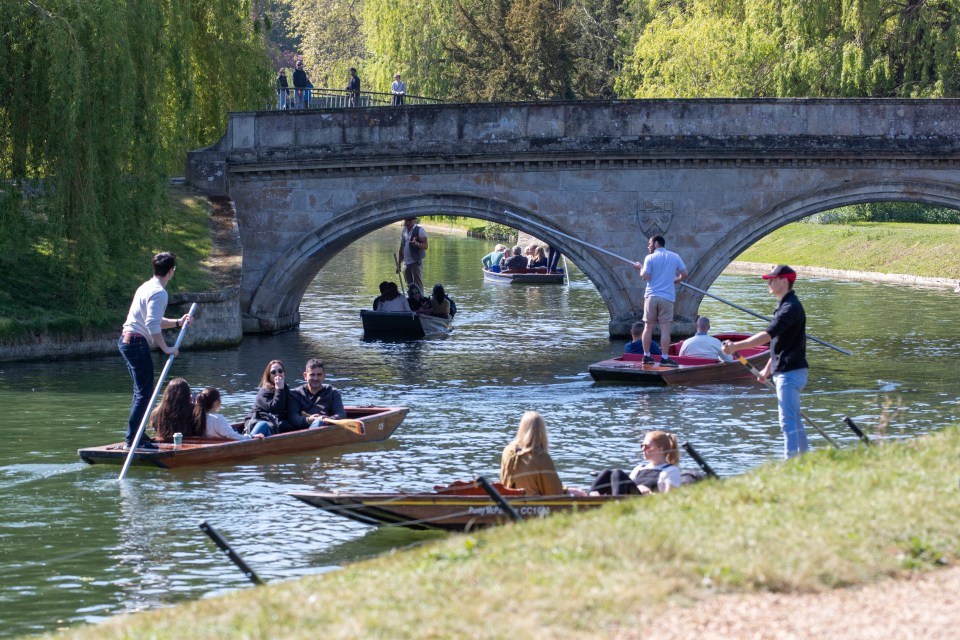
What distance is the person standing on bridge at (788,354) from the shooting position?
9844 millimetres

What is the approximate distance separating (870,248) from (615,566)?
29792 millimetres

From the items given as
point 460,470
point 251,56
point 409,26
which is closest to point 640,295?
point 251,56

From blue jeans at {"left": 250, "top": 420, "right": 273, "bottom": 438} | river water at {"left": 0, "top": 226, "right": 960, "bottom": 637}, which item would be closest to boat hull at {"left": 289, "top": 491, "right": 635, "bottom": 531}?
river water at {"left": 0, "top": 226, "right": 960, "bottom": 637}

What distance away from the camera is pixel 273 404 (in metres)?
13.1

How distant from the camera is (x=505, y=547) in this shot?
276 inches

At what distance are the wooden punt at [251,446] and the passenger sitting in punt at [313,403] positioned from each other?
0.19m

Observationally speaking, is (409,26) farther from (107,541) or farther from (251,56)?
(107,541)

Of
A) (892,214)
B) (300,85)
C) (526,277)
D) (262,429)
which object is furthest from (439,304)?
(892,214)

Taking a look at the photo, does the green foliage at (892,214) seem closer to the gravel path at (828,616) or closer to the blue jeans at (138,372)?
the blue jeans at (138,372)

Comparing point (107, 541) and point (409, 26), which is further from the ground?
point (409, 26)

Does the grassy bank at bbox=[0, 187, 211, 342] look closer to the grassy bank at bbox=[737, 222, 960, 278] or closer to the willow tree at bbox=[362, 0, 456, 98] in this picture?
the grassy bank at bbox=[737, 222, 960, 278]

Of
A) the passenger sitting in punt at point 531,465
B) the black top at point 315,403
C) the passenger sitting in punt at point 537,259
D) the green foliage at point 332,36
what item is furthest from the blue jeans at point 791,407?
the green foliage at point 332,36

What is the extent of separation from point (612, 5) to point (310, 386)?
37.0 metres

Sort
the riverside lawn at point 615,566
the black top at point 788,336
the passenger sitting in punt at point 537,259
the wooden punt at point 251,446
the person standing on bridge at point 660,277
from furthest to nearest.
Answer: the passenger sitting in punt at point 537,259 < the person standing on bridge at point 660,277 < the wooden punt at point 251,446 < the black top at point 788,336 < the riverside lawn at point 615,566
